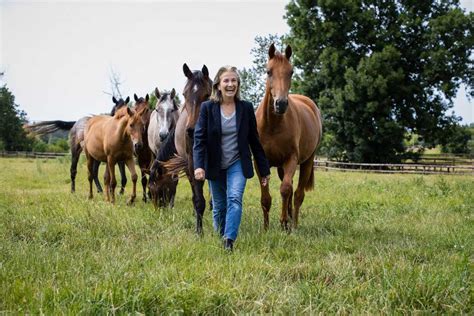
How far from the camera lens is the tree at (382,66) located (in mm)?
24469

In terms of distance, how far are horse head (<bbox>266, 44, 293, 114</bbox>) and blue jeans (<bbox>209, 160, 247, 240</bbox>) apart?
964 mm

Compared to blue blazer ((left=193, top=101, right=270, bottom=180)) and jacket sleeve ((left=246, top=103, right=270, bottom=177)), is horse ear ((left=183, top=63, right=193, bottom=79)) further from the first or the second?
jacket sleeve ((left=246, top=103, right=270, bottom=177))

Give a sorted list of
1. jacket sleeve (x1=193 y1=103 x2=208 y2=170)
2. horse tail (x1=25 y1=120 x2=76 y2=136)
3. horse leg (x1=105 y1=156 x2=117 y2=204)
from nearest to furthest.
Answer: jacket sleeve (x1=193 y1=103 x2=208 y2=170)
horse leg (x1=105 y1=156 x2=117 y2=204)
horse tail (x1=25 y1=120 x2=76 y2=136)

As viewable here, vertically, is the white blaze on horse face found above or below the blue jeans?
above

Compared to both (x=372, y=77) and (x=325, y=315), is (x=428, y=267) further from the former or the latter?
(x=372, y=77)

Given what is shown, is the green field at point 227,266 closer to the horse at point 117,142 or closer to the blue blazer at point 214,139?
the blue blazer at point 214,139

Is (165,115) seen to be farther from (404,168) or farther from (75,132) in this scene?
(404,168)

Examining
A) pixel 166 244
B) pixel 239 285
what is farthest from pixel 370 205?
pixel 239 285

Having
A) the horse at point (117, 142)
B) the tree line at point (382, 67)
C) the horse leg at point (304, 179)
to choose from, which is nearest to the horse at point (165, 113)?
the horse at point (117, 142)

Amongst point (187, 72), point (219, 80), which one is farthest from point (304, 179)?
point (219, 80)

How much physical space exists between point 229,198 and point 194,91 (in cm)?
207

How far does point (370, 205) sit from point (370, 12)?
2107cm

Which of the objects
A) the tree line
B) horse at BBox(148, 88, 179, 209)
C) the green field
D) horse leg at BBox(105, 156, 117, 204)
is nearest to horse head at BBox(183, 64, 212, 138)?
the green field

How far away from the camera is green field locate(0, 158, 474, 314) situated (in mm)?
2656
